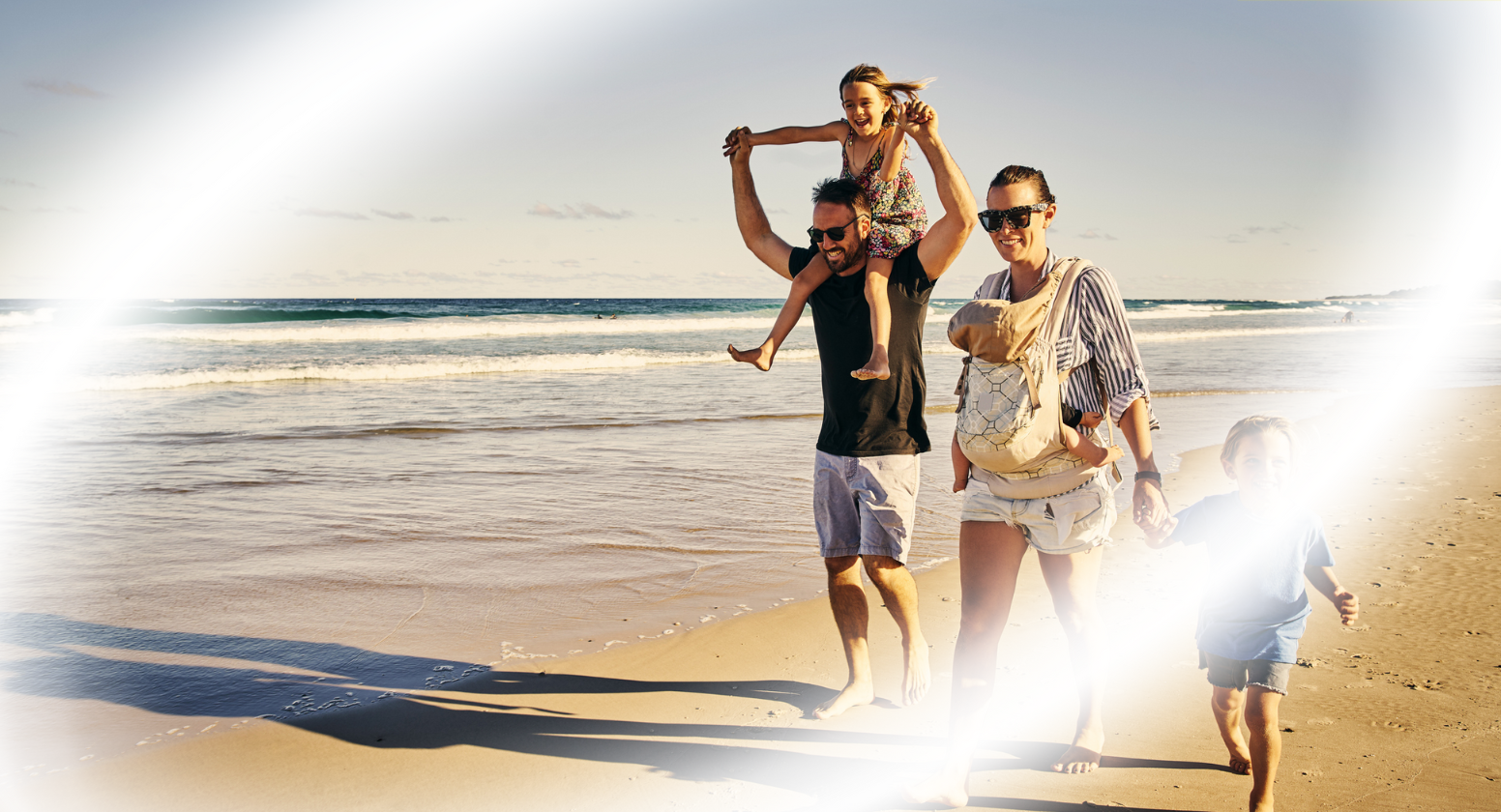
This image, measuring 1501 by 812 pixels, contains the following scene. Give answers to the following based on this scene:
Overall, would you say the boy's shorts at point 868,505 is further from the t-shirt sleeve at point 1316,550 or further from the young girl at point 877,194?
the t-shirt sleeve at point 1316,550

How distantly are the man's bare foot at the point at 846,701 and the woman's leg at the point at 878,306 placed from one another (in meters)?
1.19

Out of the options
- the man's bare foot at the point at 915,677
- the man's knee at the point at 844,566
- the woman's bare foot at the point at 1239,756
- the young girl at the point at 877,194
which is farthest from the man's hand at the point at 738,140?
the woman's bare foot at the point at 1239,756

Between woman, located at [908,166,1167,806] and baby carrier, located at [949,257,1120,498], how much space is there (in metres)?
0.04

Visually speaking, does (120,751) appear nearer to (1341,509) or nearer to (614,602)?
(614,602)

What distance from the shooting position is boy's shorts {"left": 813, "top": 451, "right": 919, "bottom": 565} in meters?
3.33

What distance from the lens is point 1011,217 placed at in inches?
105

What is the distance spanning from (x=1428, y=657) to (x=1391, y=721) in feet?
2.48

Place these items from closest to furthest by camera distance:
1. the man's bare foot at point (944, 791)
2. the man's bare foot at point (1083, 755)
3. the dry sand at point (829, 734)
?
the man's bare foot at point (944, 791), the dry sand at point (829, 734), the man's bare foot at point (1083, 755)

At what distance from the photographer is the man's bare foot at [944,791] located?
8.91 feet

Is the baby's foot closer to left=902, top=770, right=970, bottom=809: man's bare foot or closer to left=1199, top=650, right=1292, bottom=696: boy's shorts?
left=1199, top=650, right=1292, bottom=696: boy's shorts

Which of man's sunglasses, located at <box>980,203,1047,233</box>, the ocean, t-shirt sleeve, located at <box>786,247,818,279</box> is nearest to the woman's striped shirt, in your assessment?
man's sunglasses, located at <box>980,203,1047,233</box>

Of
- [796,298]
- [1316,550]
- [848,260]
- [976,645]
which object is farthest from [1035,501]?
[796,298]

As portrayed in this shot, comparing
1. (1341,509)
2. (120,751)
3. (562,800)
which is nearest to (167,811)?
(120,751)

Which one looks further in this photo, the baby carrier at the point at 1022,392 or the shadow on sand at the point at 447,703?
the shadow on sand at the point at 447,703
